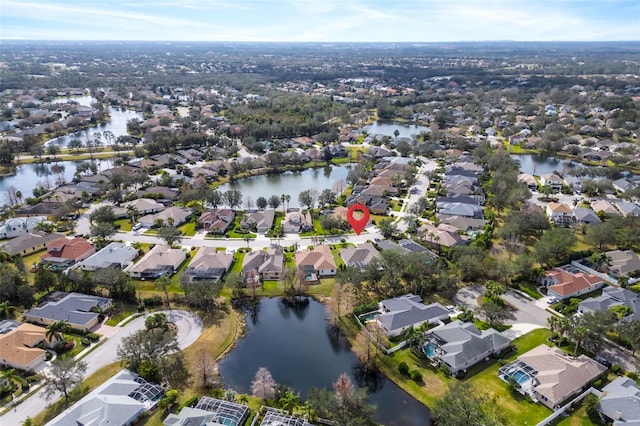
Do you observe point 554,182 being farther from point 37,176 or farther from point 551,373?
point 37,176

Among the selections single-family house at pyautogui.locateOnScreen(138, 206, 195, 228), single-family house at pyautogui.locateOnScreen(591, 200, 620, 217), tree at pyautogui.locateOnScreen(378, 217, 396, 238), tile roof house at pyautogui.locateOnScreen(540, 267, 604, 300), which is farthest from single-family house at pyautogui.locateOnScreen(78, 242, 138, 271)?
single-family house at pyautogui.locateOnScreen(591, 200, 620, 217)

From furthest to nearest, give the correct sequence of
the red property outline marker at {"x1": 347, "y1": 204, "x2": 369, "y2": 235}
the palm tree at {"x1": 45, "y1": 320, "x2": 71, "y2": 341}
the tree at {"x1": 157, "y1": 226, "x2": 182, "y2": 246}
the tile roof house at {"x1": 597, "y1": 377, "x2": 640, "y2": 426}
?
the red property outline marker at {"x1": 347, "y1": 204, "x2": 369, "y2": 235} → the tree at {"x1": 157, "y1": 226, "x2": 182, "y2": 246} → the palm tree at {"x1": 45, "y1": 320, "x2": 71, "y2": 341} → the tile roof house at {"x1": 597, "y1": 377, "x2": 640, "y2": 426}

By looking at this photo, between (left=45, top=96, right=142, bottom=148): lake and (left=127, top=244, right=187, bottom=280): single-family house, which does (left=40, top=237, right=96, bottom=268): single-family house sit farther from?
(left=45, top=96, right=142, bottom=148): lake

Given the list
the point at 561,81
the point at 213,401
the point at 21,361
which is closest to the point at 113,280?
the point at 21,361

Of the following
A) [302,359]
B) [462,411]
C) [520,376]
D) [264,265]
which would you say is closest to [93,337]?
[264,265]

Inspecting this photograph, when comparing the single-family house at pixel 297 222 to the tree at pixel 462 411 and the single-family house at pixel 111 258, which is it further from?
the tree at pixel 462 411
